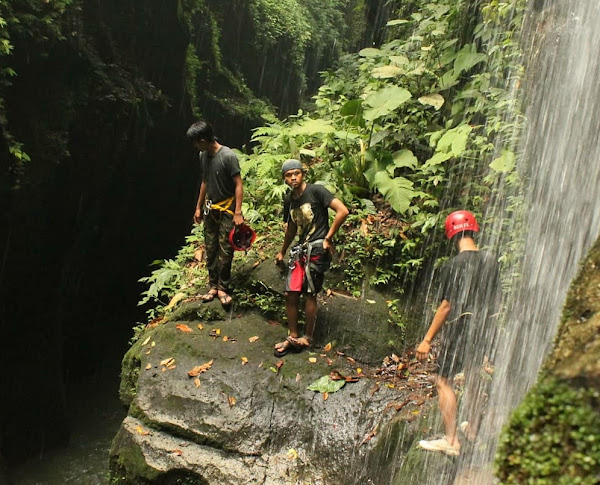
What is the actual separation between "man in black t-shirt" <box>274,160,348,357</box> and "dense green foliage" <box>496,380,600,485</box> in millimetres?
3759

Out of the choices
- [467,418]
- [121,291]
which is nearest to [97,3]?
[121,291]

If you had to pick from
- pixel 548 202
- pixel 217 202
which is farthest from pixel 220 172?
pixel 548 202

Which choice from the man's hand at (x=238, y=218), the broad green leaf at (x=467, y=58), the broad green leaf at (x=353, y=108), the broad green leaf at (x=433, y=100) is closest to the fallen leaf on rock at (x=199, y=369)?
the man's hand at (x=238, y=218)

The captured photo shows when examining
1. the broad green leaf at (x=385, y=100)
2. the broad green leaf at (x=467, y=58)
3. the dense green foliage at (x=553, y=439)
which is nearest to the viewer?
the dense green foliage at (x=553, y=439)

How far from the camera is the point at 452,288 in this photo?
4.29 meters

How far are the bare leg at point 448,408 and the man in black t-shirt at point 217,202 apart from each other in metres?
3.02

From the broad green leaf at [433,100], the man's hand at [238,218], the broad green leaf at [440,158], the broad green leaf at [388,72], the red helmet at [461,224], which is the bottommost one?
the man's hand at [238,218]

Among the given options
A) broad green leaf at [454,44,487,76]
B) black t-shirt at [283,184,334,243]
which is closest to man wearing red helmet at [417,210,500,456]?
black t-shirt at [283,184,334,243]

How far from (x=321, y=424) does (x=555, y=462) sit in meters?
3.52

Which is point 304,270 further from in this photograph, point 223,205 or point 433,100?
point 433,100

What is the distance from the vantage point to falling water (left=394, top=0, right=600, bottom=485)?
4.37 metres

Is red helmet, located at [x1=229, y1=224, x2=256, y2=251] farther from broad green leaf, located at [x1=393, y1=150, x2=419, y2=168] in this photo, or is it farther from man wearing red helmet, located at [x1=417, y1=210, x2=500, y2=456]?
man wearing red helmet, located at [x1=417, y1=210, x2=500, y2=456]

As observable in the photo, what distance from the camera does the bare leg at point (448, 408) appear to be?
4176mm

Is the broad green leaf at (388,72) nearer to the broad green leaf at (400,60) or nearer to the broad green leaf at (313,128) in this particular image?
the broad green leaf at (400,60)
